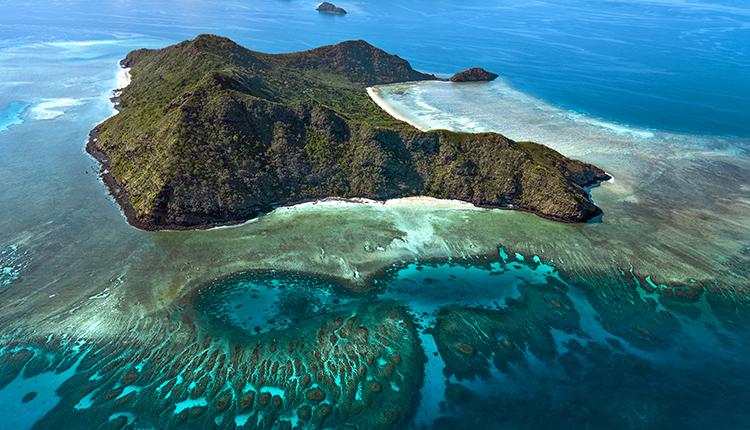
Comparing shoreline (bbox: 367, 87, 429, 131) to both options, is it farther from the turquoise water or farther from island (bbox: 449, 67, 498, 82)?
the turquoise water

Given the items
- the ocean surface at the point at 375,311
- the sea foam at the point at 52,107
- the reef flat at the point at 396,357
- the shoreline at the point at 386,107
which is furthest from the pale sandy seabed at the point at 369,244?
the shoreline at the point at 386,107

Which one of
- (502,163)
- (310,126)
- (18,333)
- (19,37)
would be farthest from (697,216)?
(19,37)

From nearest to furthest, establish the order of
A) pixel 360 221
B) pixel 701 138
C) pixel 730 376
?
1. pixel 730 376
2. pixel 360 221
3. pixel 701 138

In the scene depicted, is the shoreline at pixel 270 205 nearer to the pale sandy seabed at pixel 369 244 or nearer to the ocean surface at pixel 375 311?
the pale sandy seabed at pixel 369 244

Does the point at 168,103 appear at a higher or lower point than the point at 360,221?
higher

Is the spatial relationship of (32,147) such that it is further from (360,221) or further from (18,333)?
(360,221)

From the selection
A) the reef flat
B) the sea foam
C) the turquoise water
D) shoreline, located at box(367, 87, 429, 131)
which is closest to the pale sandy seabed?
the reef flat
